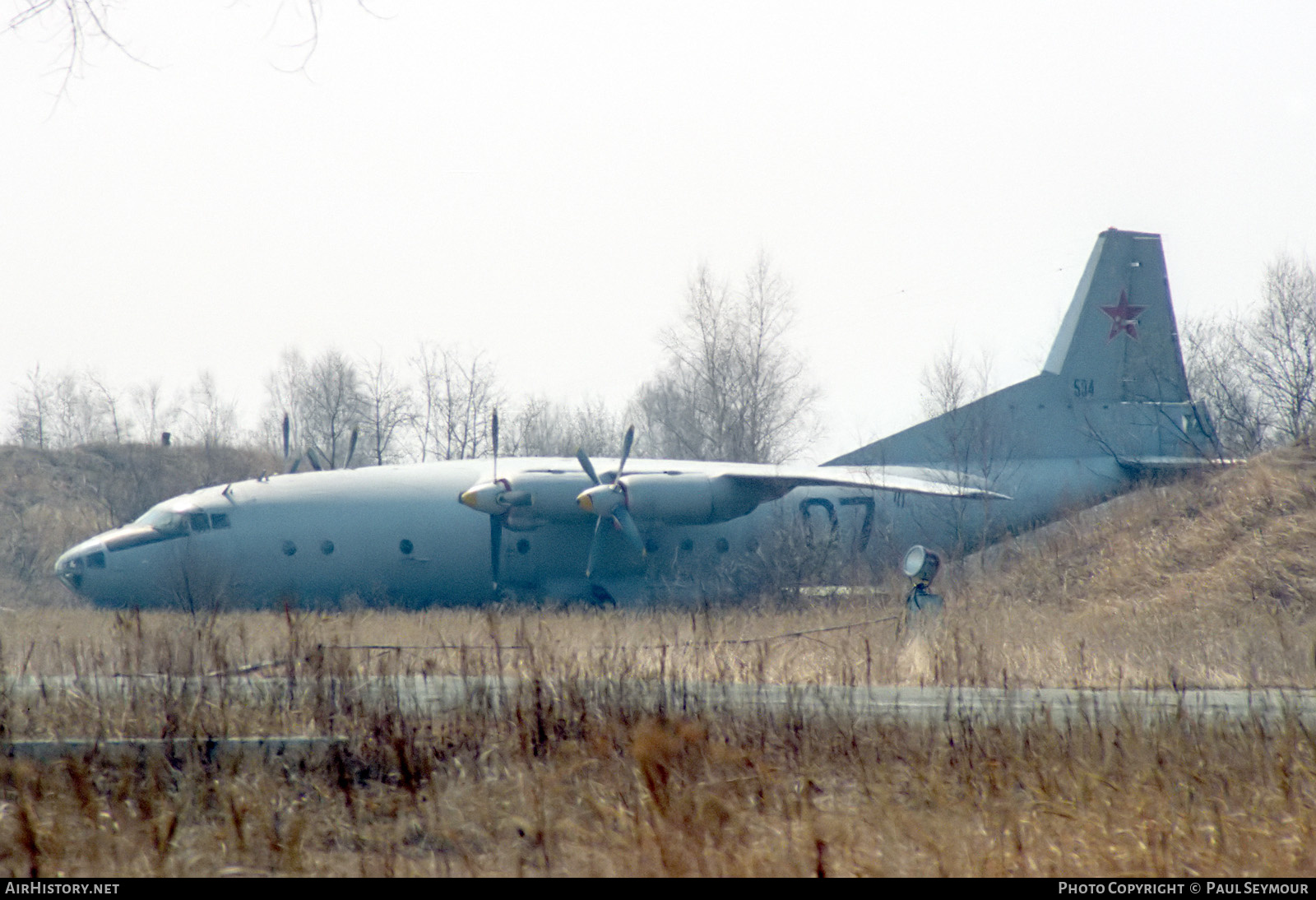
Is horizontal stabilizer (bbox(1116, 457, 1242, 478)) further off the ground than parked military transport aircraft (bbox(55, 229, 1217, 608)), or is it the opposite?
horizontal stabilizer (bbox(1116, 457, 1242, 478))

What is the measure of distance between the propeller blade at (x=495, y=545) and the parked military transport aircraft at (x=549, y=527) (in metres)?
0.04

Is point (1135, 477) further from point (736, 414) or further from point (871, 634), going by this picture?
point (736, 414)

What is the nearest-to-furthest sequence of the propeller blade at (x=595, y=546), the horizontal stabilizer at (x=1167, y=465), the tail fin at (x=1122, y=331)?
the propeller blade at (x=595, y=546), the horizontal stabilizer at (x=1167, y=465), the tail fin at (x=1122, y=331)

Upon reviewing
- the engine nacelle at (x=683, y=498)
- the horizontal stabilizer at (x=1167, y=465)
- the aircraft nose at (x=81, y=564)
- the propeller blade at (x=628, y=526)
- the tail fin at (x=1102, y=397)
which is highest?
the tail fin at (x=1102, y=397)

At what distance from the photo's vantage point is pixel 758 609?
20.3m

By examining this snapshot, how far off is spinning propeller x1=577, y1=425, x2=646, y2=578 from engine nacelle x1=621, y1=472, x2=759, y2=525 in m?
0.15

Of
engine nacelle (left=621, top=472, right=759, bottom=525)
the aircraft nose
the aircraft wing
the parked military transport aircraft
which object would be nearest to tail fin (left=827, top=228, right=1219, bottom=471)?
the parked military transport aircraft

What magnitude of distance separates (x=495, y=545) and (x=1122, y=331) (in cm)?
1730

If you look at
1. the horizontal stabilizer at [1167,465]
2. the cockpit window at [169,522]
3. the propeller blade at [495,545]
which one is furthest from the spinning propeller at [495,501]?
the horizontal stabilizer at [1167,465]

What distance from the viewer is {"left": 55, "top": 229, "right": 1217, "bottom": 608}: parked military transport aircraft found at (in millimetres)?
19703

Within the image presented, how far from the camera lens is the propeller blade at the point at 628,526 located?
19672 millimetres

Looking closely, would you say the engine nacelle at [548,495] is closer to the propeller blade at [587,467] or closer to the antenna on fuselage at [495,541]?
the propeller blade at [587,467]

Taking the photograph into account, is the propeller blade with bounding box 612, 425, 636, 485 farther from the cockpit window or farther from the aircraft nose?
the aircraft nose

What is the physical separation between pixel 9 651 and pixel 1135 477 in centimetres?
2371
